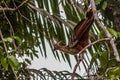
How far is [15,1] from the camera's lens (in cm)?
213

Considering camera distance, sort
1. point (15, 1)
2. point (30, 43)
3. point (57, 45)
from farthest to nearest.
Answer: point (30, 43)
point (15, 1)
point (57, 45)

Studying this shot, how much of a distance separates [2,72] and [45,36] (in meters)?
0.34

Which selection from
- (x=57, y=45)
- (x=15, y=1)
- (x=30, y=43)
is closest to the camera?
(x=57, y=45)

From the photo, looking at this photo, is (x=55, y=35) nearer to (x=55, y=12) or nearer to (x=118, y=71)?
(x=55, y=12)

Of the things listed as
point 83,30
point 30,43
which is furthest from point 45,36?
point 83,30

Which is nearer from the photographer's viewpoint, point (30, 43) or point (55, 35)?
point (55, 35)

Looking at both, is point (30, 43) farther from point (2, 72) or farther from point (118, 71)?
point (118, 71)

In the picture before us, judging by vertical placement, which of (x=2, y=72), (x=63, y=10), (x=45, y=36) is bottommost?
(x=2, y=72)

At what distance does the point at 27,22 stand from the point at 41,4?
15 cm

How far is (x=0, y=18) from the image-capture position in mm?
2135

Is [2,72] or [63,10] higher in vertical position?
[63,10]

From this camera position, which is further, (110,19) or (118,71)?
(110,19)

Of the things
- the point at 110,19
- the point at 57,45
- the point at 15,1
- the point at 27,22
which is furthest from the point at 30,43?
the point at 57,45

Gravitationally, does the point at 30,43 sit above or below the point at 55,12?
below
